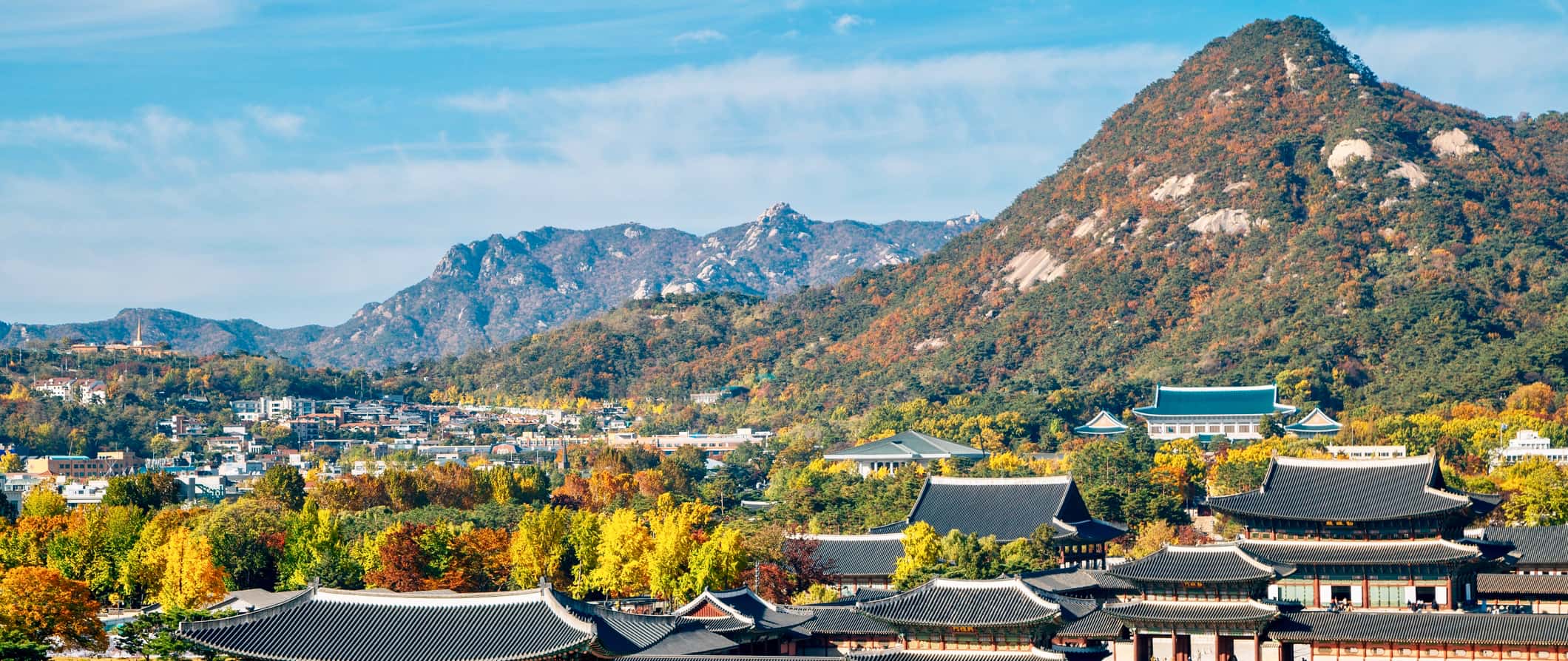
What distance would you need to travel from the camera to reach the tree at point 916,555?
62.6 m

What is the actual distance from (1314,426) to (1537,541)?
5699 cm

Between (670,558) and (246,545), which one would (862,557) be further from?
(246,545)

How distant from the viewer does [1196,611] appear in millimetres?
48969

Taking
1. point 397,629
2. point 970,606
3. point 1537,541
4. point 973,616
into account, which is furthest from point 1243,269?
point 397,629

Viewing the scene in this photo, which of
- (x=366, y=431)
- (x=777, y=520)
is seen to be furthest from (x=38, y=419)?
(x=777, y=520)

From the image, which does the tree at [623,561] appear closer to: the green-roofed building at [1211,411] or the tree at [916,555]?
the tree at [916,555]

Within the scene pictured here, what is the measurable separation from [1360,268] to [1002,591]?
105m

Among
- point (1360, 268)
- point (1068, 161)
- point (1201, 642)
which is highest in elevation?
point (1068, 161)

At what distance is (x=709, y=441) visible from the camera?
15800cm

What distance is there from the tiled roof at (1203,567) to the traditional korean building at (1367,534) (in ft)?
5.74

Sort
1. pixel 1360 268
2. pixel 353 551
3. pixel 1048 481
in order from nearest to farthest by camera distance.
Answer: pixel 353 551 < pixel 1048 481 < pixel 1360 268

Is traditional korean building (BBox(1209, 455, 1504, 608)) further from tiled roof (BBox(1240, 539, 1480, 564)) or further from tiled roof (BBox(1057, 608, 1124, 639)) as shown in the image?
tiled roof (BBox(1057, 608, 1124, 639))

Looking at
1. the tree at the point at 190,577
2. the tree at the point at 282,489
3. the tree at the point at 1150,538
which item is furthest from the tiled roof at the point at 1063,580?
the tree at the point at 282,489

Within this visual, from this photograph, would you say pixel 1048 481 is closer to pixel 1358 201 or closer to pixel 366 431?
pixel 1358 201
